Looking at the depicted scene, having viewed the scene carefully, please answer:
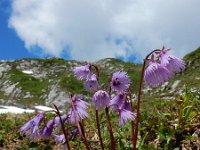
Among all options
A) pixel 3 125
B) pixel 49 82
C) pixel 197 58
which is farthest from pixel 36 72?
pixel 3 125

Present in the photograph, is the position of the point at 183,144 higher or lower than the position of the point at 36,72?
lower

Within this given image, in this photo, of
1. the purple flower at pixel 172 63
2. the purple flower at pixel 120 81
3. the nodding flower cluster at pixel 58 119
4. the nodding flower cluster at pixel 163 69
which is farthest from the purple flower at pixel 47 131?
the purple flower at pixel 172 63

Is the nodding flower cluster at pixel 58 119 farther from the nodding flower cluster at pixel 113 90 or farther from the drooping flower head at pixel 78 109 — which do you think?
the nodding flower cluster at pixel 113 90

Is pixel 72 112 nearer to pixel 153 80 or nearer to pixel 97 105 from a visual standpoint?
pixel 97 105

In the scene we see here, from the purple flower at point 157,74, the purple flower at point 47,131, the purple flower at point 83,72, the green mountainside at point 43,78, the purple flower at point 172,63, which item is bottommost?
the purple flower at point 47,131

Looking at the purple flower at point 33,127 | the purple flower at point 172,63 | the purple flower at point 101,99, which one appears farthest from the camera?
the purple flower at point 33,127

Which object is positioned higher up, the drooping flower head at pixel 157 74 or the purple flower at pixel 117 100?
the purple flower at pixel 117 100
